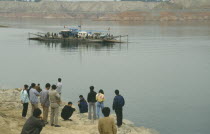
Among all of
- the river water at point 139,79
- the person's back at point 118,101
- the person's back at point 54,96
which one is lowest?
the river water at point 139,79

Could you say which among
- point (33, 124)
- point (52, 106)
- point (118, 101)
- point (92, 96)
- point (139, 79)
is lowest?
point (139, 79)

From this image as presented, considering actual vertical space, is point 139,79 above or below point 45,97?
below

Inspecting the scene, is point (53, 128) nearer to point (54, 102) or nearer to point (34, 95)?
point (54, 102)

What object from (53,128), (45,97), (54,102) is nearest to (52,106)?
(54,102)

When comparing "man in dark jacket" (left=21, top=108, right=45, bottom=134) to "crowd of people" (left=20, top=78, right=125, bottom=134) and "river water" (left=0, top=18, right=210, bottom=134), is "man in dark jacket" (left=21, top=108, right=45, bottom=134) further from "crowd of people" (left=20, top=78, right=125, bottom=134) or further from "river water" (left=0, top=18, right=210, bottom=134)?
"river water" (left=0, top=18, right=210, bottom=134)

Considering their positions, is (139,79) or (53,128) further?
(139,79)

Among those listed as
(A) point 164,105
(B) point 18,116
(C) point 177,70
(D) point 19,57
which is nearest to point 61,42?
(D) point 19,57

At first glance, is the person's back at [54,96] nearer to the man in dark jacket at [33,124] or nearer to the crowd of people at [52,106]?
the crowd of people at [52,106]

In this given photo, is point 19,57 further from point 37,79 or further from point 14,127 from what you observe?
point 14,127

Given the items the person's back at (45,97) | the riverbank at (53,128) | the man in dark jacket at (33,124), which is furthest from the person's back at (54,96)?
the man in dark jacket at (33,124)

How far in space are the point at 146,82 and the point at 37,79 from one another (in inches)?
461

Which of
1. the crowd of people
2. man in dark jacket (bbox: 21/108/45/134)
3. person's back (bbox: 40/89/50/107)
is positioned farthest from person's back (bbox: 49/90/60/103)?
man in dark jacket (bbox: 21/108/45/134)

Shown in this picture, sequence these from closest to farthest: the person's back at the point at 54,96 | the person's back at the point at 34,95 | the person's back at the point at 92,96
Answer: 1. the person's back at the point at 54,96
2. the person's back at the point at 34,95
3. the person's back at the point at 92,96

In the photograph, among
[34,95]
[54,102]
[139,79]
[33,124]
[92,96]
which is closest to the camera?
[33,124]
